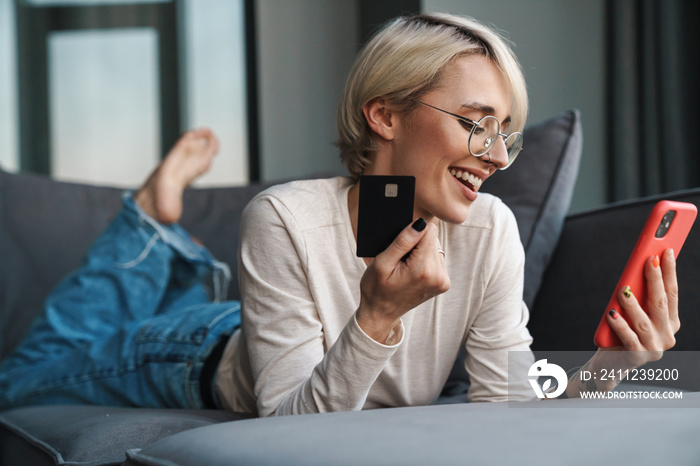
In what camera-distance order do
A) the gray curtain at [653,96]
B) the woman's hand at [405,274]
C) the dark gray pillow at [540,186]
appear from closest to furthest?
the woman's hand at [405,274] < the dark gray pillow at [540,186] < the gray curtain at [653,96]

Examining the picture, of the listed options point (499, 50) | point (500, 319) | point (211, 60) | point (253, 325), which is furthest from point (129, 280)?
point (211, 60)

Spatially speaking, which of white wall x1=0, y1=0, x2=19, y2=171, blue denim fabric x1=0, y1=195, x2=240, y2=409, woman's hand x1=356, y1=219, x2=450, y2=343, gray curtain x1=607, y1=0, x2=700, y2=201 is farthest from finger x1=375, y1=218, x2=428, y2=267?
white wall x1=0, y1=0, x2=19, y2=171

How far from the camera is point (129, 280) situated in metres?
1.48

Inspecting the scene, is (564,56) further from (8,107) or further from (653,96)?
(8,107)

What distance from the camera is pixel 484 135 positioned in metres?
0.77

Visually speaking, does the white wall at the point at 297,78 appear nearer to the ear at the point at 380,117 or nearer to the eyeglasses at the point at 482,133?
the ear at the point at 380,117

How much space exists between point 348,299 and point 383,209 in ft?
0.68

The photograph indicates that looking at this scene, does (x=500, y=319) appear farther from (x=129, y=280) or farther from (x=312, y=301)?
(x=129, y=280)

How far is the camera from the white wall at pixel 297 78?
292 centimetres

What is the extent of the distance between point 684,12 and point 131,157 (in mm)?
2275

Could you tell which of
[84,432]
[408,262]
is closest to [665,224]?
[408,262]

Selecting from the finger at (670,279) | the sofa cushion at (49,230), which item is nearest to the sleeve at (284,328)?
the finger at (670,279)

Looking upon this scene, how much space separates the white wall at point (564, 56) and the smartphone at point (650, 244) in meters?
0.30

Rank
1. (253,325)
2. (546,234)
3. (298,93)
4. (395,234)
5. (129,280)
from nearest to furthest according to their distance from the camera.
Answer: (395,234) → (253,325) → (546,234) → (129,280) → (298,93)
